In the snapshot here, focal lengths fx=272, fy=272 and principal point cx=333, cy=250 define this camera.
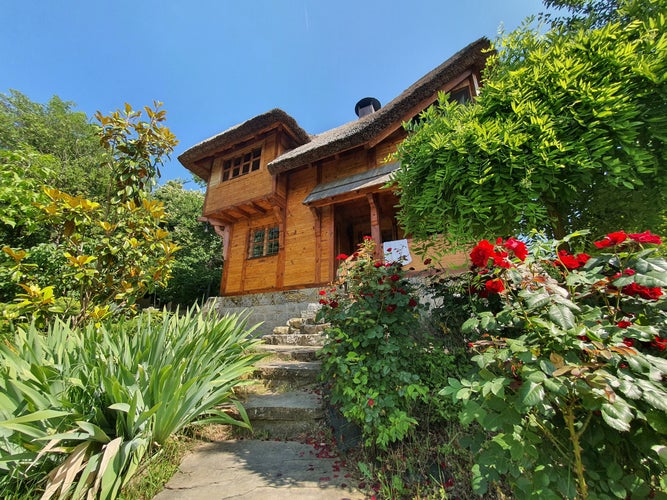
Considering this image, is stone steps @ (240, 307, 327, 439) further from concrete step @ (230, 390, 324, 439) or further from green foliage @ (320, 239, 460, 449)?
green foliage @ (320, 239, 460, 449)

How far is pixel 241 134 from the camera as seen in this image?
9203mm

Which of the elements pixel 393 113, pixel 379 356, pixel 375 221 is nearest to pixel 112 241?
pixel 379 356

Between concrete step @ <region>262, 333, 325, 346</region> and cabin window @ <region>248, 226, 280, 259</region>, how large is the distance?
412 cm

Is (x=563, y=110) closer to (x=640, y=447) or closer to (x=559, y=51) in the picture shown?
(x=559, y=51)

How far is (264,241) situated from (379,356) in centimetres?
744

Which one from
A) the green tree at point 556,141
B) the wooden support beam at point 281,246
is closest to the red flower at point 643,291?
the green tree at point 556,141

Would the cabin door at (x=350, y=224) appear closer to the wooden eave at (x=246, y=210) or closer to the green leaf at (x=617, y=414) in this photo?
the wooden eave at (x=246, y=210)

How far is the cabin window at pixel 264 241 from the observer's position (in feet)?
29.3

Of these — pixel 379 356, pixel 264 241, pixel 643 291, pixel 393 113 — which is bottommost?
pixel 379 356

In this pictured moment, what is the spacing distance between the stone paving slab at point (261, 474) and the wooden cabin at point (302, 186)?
15.9 ft

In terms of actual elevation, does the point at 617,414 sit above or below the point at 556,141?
below

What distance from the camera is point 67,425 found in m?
1.73

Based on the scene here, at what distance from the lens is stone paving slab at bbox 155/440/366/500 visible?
178 centimetres

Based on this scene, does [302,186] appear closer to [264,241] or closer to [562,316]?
[264,241]
